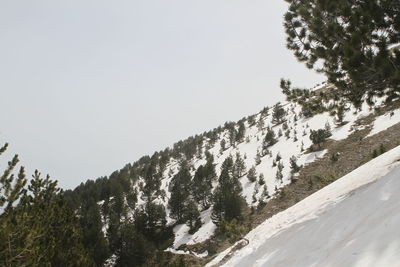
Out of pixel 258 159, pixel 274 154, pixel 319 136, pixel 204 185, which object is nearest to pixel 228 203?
pixel 204 185

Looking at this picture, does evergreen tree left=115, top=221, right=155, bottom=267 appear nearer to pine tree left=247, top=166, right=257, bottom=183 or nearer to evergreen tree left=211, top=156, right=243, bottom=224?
evergreen tree left=211, top=156, right=243, bottom=224

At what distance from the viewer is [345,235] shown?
5.45 meters

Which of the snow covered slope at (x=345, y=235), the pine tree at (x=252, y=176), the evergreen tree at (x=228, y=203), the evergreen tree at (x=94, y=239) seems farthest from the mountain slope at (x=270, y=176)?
the snow covered slope at (x=345, y=235)

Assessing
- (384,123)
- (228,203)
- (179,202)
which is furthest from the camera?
(179,202)

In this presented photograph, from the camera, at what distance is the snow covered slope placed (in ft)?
13.6

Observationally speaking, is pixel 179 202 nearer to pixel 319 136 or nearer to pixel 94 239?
pixel 94 239

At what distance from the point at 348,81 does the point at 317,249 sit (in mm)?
4662

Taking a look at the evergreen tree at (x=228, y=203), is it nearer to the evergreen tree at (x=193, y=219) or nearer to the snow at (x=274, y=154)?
the snow at (x=274, y=154)

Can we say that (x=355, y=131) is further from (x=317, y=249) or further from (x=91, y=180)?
(x=91, y=180)

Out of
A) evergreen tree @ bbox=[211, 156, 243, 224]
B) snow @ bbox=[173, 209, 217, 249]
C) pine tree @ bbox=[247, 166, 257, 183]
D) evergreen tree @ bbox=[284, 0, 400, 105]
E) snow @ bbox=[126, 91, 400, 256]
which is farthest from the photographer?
pine tree @ bbox=[247, 166, 257, 183]

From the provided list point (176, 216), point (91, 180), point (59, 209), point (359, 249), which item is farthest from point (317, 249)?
Result: point (91, 180)

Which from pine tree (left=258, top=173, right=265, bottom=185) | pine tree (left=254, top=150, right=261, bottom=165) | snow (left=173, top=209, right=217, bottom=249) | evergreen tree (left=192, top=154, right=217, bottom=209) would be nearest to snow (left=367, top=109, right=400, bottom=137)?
pine tree (left=258, top=173, right=265, bottom=185)

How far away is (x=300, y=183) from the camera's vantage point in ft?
114

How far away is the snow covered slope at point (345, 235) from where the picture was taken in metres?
4.15
